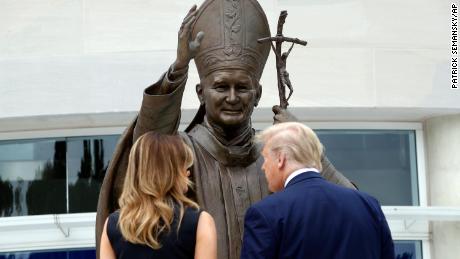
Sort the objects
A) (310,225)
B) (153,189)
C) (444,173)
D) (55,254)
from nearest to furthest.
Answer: (310,225)
(153,189)
(444,173)
(55,254)

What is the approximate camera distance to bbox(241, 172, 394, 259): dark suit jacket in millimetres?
3359

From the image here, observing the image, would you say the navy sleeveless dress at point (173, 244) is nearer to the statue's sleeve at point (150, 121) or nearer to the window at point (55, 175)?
the statue's sleeve at point (150, 121)

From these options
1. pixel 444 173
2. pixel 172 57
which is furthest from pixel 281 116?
pixel 444 173

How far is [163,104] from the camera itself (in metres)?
4.52

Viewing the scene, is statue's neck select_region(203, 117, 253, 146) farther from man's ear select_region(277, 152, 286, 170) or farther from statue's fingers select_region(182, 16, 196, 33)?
man's ear select_region(277, 152, 286, 170)

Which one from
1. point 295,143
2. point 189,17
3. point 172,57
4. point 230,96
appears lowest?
point 295,143

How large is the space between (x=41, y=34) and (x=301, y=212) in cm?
851

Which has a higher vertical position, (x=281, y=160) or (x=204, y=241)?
(x=281, y=160)

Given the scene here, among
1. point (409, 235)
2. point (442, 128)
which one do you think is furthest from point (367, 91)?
point (409, 235)

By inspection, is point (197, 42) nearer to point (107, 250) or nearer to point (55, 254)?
point (107, 250)

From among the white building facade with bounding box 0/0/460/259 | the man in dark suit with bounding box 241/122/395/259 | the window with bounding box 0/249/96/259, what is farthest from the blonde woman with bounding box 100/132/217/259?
the window with bounding box 0/249/96/259

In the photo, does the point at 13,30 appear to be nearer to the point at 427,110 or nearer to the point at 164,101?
the point at 427,110

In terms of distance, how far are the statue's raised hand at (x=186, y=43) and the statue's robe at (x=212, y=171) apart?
3.1 inches

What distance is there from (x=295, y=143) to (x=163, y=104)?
3.78 ft
